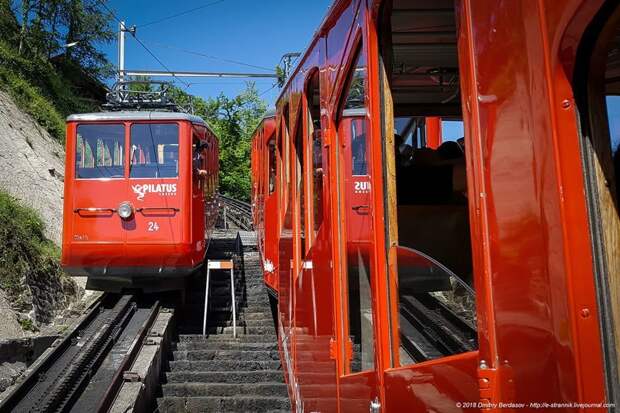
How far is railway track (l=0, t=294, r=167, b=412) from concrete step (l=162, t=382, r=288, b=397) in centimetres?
64

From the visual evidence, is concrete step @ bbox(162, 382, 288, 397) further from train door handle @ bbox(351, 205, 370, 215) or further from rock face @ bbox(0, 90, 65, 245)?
rock face @ bbox(0, 90, 65, 245)

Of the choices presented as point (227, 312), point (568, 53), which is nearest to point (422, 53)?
point (568, 53)

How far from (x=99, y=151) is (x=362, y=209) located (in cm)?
721

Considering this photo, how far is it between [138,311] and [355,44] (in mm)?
7237

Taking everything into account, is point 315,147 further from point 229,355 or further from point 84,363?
point 229,355

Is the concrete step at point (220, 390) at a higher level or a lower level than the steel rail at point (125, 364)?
lower

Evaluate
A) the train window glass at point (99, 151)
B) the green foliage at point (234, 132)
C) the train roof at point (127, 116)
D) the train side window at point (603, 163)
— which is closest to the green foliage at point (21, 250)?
the train window glass at point (99, 151)

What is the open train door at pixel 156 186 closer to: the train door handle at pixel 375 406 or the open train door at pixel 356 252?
the open train door at pixel 356 252

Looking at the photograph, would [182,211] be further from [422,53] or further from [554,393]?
[554,393]

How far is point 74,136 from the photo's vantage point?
871 centimetres

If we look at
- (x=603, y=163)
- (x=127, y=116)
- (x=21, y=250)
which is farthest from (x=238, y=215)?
(x=603, y=163)

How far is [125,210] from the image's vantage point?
8477mm

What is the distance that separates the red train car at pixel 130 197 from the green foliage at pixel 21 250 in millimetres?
2019

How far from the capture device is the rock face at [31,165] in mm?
14234
